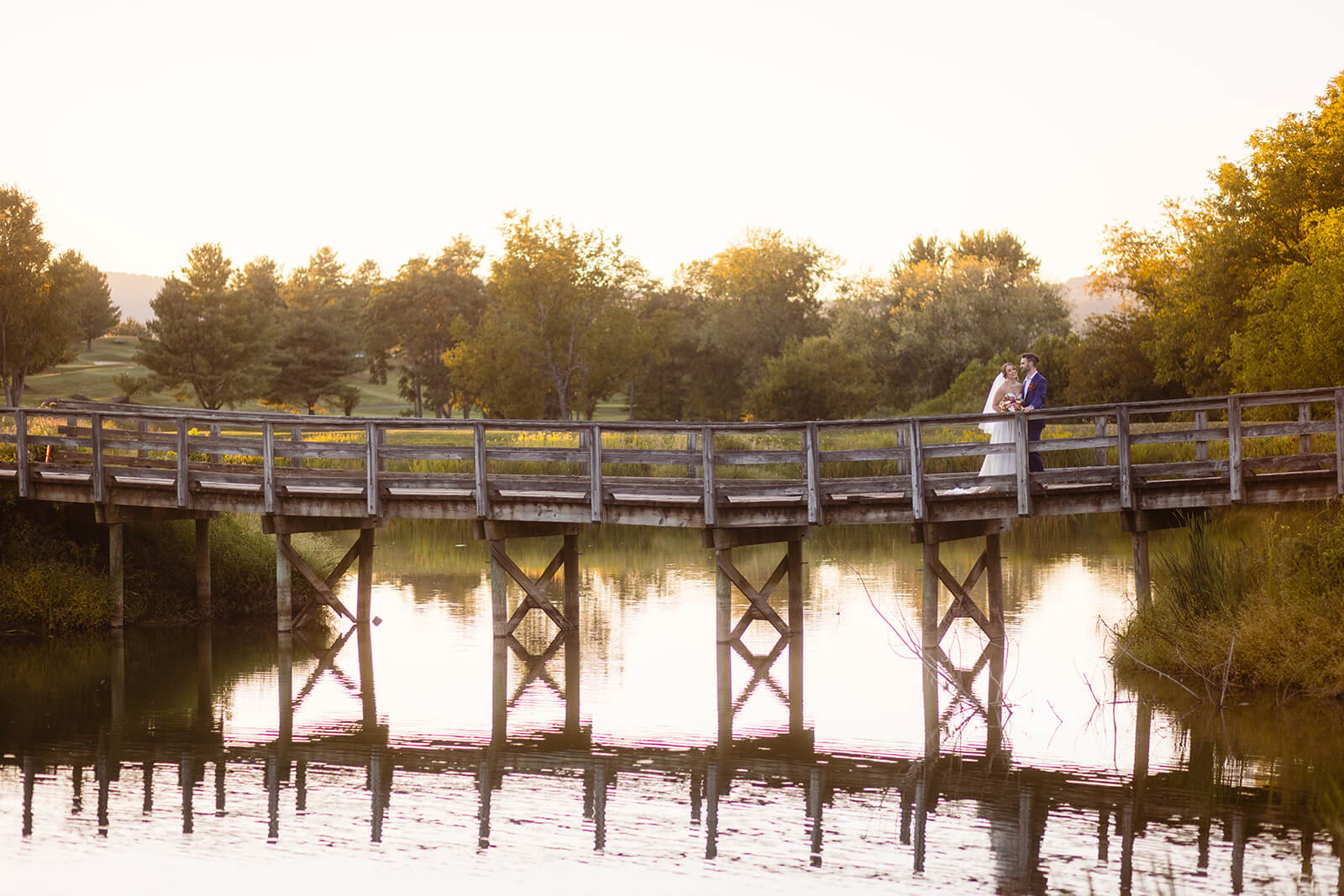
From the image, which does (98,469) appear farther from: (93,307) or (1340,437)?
(93,307)

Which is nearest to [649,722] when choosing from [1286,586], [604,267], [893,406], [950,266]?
[1286,586]

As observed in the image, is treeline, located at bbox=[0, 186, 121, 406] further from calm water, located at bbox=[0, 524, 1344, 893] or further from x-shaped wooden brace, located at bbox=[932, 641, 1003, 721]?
x-shaped wooden brace, located at bbox=[932, 641, 1003, 721]

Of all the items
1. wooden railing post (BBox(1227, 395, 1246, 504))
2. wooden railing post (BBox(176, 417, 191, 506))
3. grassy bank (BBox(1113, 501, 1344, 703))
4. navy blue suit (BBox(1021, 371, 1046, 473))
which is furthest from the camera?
wooden railing post (BBox(176, 417, 191, 506))

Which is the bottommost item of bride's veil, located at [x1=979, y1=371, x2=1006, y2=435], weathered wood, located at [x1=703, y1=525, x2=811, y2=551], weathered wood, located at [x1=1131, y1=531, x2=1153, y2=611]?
weathered wood, located at [x1=1131, y1=531, x2=1153, y2=611]

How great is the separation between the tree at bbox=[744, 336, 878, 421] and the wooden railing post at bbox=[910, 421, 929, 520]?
51.6 meters

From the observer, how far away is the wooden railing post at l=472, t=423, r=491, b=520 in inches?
896

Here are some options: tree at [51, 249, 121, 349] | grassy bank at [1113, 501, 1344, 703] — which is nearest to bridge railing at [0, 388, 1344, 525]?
grassy bank at [1113, 501, 1344, 703]

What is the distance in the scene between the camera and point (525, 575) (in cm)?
2455

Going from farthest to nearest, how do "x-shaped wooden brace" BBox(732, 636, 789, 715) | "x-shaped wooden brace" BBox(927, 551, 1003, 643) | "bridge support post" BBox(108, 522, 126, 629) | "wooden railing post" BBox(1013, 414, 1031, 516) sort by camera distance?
1. "bridge support post" BBox(108, 522, 126, 629)
2. "x-shaped wooden brace" BBox(927, 551, 1003, 643)
3. "x-shaped wooden brace" BBox(732, 636, 789, 715)
4. "wooden railing post" BBox(1013, 414, 1031, 516)

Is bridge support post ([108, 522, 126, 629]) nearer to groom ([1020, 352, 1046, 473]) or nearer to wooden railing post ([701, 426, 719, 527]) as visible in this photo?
wooden railing post ([701, 426, 719, 527])

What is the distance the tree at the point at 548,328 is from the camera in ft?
268

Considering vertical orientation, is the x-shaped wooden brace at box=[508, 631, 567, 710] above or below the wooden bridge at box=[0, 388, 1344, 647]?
below

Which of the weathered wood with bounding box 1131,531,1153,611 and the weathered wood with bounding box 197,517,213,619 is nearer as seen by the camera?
the weathered wood with bounding box 1131,531,1153,611

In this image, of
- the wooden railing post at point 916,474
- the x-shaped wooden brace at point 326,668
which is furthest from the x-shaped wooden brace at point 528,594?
the wooden railing post at point 916,474
